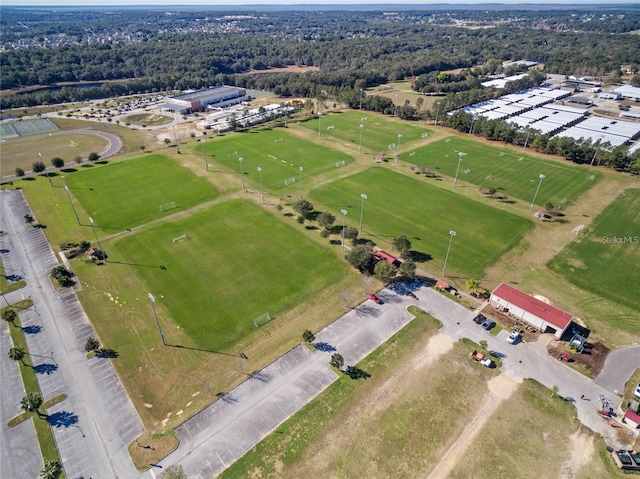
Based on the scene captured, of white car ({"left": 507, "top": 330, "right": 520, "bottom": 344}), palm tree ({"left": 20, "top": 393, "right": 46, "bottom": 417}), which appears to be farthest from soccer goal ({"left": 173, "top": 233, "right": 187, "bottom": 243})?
white car ({"left": 507, "top": 330, "right": 520, "bottom": 344})

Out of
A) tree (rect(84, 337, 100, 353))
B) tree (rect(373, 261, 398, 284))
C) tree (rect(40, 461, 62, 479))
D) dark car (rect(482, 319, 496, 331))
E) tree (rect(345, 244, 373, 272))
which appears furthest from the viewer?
tree (rect(345, 244, 373, 272))

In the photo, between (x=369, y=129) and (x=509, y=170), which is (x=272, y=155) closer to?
(x=369, y=129)

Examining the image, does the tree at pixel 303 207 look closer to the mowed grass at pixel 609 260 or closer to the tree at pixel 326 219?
the tree at pixel 326 219

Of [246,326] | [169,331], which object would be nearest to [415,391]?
[246,326]

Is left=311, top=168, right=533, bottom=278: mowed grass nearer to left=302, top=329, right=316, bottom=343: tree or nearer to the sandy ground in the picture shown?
the sandy ground

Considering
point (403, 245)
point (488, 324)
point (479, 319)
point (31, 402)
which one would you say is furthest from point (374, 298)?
point (31, 402)

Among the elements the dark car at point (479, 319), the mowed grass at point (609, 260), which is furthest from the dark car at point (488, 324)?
the mowed grass at point (609, 260)

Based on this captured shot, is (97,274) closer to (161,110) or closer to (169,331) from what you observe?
(169,331)
